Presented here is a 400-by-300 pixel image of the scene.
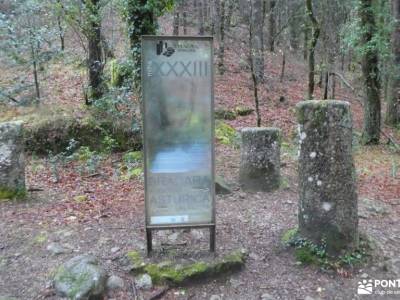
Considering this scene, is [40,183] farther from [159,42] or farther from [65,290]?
[159,42]

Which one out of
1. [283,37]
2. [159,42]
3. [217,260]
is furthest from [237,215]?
[283,37]

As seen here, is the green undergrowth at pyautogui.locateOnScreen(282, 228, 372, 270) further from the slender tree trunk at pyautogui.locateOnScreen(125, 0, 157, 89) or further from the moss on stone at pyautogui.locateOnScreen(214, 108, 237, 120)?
the moss on stone at pyautogui.locateOnScreen(214, 108, 237, 120)

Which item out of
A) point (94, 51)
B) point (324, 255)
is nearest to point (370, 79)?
point (94, 51)

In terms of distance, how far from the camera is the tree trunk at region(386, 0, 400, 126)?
11695 millimetres

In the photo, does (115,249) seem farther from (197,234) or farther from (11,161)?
(11,161)

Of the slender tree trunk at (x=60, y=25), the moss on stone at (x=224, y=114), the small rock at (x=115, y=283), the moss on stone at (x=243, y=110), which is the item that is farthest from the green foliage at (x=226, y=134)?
the small rock at (x=115, y=283)

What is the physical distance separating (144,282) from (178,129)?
4.77 feet

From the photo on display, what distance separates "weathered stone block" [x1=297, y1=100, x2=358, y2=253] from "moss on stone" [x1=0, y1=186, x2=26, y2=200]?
4.08 metres

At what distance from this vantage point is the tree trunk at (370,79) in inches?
419

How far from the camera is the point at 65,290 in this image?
354cm

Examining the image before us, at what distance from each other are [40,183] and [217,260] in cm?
415

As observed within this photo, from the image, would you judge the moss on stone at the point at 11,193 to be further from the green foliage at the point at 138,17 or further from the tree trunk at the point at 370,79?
the tree trunk at the point at 370,79

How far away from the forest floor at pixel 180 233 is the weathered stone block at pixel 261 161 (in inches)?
7.5

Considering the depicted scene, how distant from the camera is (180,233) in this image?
4.59 metres
